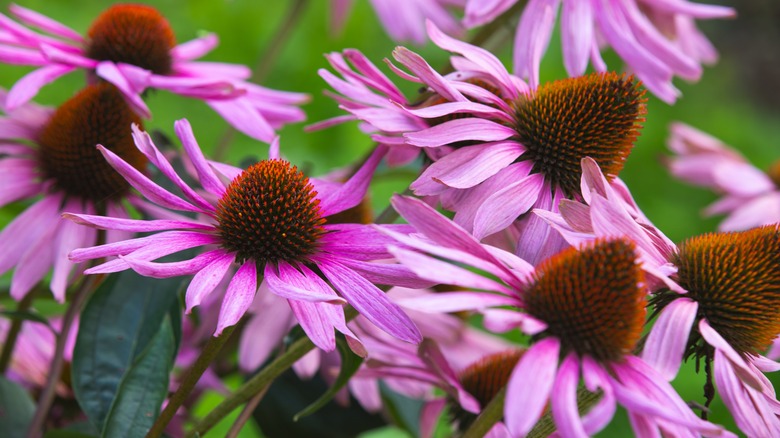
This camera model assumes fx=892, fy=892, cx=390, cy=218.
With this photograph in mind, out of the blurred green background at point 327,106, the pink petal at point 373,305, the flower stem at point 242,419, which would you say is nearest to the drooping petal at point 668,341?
the pink petal at point 373,305

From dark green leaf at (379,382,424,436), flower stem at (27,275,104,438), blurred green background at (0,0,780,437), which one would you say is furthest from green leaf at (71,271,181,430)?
blurred green background at (0,0,780,437)

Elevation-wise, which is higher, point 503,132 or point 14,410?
point 503,132

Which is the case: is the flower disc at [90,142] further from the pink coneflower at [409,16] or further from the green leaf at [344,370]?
the pink coneflower at [409,16]

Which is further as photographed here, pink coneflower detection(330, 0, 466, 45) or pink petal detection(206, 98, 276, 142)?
pink coneflower detection(330, 0, 466, 45)

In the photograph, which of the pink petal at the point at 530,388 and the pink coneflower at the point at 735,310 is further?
the pink coneflower at the point at 735,310

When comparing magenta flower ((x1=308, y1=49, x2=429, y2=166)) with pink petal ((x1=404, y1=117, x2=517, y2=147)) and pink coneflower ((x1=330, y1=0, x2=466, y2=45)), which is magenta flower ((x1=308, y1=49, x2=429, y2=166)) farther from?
pink coneflower ((x1=330, y1=0, x2=466, y2=45))

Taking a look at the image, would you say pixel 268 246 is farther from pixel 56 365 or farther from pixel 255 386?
pixel 56 365

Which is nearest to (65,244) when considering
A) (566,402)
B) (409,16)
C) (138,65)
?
(138,65)
